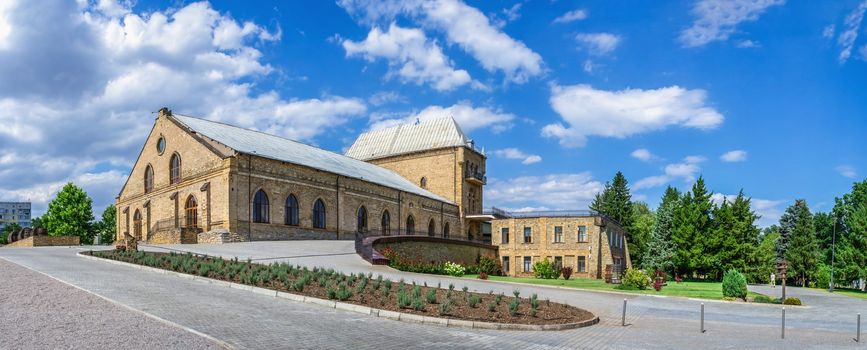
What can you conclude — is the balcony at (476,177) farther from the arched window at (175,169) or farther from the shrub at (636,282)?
the shrub at (636,282)

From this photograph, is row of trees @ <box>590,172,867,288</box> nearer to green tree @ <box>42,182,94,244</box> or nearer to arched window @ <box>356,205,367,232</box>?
arched window @ <box>356,205,367,232</box>

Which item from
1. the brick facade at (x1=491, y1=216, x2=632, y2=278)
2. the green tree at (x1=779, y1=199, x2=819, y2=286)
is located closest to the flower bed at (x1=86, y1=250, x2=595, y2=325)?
the brick facade at (x1=491, y1=216, x2=632, y2=278)

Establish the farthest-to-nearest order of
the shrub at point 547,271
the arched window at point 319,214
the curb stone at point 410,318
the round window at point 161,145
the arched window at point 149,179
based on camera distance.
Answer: the arched window at point 149,179 < the round window at point 161,145 < the arched window at point 319,214 < the shrub at point 547,271 < the curb stone at point 410,318

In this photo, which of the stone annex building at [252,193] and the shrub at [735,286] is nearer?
the shrub at [735,286]

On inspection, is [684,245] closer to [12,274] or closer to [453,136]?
[453,136]

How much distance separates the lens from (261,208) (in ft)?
129

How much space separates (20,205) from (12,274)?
664 ft

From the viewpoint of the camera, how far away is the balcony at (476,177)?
65.6 meters

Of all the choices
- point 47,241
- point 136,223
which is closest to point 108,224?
point 136,223

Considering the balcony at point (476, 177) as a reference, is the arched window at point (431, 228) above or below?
below

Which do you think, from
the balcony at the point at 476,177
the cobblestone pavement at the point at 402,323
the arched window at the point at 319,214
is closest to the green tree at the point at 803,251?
the balcony at the point at 476,177

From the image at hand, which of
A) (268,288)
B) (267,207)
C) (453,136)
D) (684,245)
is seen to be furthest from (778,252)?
(268,288)

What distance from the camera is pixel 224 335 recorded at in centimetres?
1032

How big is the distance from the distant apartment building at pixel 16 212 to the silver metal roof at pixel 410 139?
514 feet
